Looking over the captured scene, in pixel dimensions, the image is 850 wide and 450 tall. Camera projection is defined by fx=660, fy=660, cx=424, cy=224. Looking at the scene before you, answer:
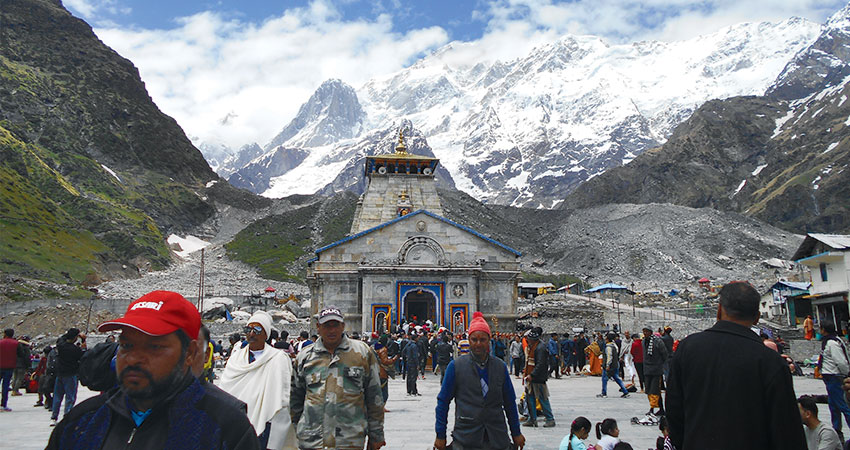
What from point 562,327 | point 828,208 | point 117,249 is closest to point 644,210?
point 828,208

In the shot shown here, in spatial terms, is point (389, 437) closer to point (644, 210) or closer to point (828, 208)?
point (644, 210)

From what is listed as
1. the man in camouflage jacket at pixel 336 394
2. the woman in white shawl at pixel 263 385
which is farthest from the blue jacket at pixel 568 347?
the man in camouflage jacket at pixel 336 394

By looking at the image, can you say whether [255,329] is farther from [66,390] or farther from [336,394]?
[66,390]

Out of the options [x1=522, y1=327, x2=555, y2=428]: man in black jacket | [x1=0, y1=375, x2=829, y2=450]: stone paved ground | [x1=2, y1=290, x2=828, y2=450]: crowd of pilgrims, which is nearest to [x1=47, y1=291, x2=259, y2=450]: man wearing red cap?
[x1=2, y1=290, x2=828, y2=450]: crowd of pilgrims

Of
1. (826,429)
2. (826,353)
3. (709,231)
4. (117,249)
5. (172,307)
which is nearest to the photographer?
(172,307)

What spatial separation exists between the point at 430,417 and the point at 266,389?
662 cm

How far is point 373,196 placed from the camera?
1556 inches

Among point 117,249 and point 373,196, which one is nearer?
point 373,196

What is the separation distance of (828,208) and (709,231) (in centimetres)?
4080

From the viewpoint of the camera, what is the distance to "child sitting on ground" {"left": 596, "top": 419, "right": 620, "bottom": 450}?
22.5 feet

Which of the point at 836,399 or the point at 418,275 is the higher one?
the point at 418,275

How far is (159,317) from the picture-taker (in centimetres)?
270

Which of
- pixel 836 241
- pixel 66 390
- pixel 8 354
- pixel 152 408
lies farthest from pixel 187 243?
pixel 152 408

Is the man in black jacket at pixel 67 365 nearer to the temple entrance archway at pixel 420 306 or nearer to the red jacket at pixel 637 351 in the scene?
the red jacket at pixel 637 351
